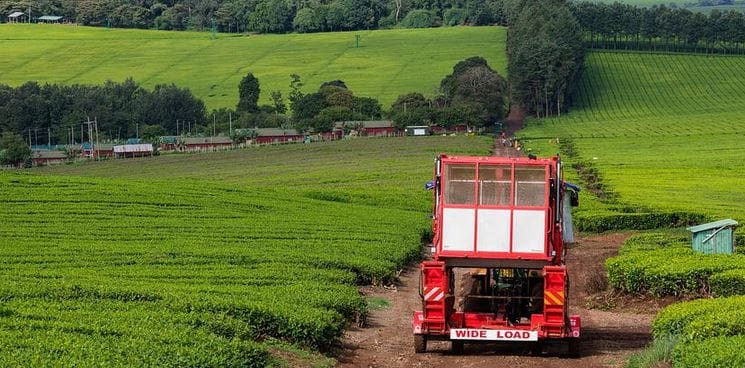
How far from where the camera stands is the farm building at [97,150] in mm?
138512

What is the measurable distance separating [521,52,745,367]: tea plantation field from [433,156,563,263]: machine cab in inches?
125

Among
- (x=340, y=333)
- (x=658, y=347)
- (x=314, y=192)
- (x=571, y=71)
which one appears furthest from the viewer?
(x=571, y=71)

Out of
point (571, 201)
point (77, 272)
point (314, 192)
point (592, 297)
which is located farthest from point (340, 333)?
point (314, 192)

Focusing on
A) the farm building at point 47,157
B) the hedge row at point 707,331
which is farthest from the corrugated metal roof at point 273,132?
the hedge row at point 707,331

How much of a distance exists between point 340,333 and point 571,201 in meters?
6.03

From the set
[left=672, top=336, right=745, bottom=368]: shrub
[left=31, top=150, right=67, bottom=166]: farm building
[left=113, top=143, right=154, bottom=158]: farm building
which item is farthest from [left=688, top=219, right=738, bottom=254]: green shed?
[left=113, top=143, right=154, bottom=158]: farm building

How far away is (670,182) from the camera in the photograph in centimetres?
8194

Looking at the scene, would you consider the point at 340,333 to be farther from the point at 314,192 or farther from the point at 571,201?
the point at 314,192

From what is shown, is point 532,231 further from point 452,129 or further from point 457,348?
point 452,129

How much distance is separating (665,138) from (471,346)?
111 m

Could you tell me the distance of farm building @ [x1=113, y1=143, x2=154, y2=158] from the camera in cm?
14038

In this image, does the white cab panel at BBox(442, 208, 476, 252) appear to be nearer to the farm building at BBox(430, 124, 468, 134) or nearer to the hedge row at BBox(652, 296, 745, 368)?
the hedge row at BBox(652, 296, 745, 368)

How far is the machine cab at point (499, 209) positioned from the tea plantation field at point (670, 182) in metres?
3.18

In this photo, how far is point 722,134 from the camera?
5315 inches
